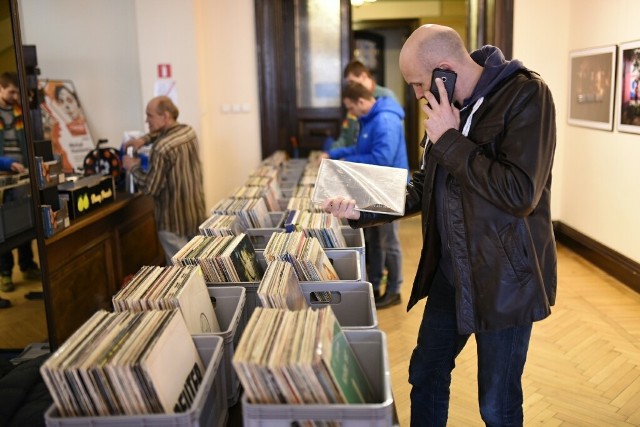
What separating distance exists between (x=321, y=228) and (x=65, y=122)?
15.5 ft

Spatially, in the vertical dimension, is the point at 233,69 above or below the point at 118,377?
above

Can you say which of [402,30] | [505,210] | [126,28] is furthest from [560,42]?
[402,30]

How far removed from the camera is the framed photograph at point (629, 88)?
439cm

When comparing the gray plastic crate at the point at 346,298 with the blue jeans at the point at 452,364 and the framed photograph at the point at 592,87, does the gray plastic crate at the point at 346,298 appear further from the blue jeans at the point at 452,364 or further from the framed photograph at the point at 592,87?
the framed photograph at the point at 592,87

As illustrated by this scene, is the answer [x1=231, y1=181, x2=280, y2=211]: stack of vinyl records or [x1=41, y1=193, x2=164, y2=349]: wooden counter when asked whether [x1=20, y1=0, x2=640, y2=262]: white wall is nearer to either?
[x1=41, y1=193, x2=164, y2=349]: wooden counter

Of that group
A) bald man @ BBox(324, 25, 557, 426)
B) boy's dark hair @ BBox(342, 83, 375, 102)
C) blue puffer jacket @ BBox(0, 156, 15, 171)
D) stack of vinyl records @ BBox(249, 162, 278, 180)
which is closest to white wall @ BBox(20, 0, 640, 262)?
stack of vinyl records @ BBox(249, 162, 278, 180)

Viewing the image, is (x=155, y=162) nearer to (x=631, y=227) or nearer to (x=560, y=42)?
(x=631, y=227)

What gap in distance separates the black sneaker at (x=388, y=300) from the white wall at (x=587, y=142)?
182cm

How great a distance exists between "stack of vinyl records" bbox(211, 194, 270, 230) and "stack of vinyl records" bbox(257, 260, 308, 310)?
102cm

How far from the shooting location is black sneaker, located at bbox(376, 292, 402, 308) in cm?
425

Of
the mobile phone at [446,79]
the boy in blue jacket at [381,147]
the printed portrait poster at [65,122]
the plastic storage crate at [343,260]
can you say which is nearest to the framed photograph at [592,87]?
the boy in blue jacket at [381,147]

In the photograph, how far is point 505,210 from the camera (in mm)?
1578

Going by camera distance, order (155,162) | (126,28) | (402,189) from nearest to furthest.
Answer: (402,189), (155,162), (126,28)

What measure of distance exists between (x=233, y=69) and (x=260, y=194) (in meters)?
3.53
